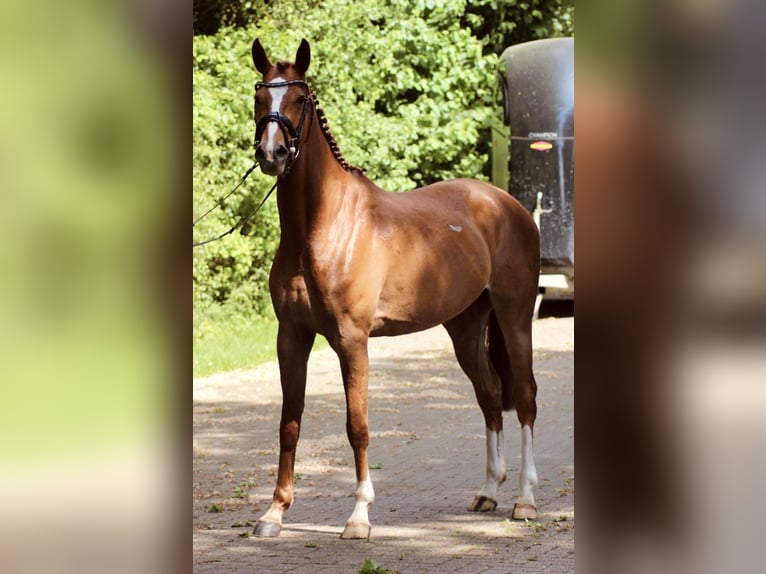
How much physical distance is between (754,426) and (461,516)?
5093 millimetres

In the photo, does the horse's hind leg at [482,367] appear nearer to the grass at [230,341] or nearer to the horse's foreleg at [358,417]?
the horse's foreleg at [358,417]

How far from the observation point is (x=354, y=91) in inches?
745

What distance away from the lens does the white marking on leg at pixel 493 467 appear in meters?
7.18

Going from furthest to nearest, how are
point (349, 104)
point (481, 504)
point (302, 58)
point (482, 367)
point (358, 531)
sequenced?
point (349, 104) → point (482, 367) → point (481, 504) → point (358, 531) → point (302, 58)

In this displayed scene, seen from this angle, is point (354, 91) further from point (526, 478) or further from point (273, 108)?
point (273, 108)

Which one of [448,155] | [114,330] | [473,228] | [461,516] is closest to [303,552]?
[461,516]

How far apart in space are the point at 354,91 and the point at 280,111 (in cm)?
1305

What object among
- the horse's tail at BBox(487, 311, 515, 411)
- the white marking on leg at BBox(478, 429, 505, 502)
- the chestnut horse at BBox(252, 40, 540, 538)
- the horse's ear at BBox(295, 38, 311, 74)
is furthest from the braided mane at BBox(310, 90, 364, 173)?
the white marking on leg at BBox(478, 429, 505, 502)

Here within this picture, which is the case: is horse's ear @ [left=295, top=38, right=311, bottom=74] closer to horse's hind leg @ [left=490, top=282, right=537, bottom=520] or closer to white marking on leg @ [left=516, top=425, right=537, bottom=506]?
horse's hind leg @ [left=490, top=282, right=537, bottom=520]

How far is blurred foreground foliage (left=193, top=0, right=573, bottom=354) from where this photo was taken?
1563cm

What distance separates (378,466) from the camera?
8734mm

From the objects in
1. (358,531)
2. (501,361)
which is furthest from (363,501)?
(501,361)

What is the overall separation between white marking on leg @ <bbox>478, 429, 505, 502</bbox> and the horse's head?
2203mm

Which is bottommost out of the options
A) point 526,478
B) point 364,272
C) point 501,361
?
point 526,478
